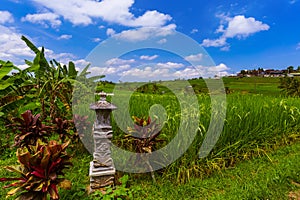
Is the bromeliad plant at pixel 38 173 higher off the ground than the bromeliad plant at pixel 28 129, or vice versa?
the bromeliad plant at pixel 28 129

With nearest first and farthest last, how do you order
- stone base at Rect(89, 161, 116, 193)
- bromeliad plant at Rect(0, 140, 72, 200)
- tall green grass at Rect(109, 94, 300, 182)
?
bromeliad plant at Rect(0, 140, 72, 200) → stone base at Rect(89, 161, 116, 193) → tall green grass at Rect(109, 94, 300, 182)

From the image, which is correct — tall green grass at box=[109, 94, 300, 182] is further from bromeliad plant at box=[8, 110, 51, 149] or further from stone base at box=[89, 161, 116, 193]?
bromeliad plant at box=[8, 110, 51, 149]

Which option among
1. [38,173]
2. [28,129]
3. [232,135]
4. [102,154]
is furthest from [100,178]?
[232,135]

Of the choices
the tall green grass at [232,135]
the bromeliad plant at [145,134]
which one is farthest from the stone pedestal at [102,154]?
the tall green grass at [232,135]

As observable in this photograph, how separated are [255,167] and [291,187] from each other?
17.6 inches

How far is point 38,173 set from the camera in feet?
5.60

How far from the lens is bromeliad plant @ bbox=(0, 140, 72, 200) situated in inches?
66.2

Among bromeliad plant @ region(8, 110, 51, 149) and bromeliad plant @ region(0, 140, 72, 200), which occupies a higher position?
bromeliad plant @ region(8, 110, 51, 149)

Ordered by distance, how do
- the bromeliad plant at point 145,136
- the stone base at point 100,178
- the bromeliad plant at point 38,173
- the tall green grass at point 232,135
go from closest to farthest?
1. the bromeliad plant at point 38,173
2. the stone base at point 100,178
3. the bromeliad plant at point 145,136
4. the tall green grass at point 232,135

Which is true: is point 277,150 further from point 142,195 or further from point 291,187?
point 142,195

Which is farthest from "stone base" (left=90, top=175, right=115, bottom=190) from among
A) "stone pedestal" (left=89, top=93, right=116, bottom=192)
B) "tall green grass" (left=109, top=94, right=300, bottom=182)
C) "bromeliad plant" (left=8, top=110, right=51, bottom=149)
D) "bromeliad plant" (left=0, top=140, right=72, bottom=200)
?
"bromeliad plant" (left=8, top=110, right=51, bottom=149)

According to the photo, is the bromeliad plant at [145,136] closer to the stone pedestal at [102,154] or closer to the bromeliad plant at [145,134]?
the bromeliad plant at [145,134]

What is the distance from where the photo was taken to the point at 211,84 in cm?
461

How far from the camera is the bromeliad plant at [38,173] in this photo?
168 cm
